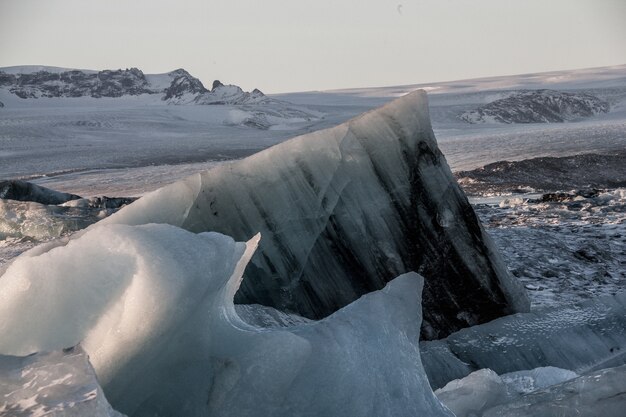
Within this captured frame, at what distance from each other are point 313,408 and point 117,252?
0.71m

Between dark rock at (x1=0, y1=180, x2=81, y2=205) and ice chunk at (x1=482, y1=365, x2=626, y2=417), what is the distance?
762 cm

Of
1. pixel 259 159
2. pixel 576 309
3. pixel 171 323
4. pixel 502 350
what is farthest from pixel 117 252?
pixel 576 309

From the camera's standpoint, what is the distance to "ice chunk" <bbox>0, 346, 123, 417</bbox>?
1756 mm

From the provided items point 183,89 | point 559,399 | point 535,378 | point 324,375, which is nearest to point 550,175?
point 535,378

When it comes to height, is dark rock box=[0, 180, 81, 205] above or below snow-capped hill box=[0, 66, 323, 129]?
above

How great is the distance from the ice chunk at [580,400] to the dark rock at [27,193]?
25.0ft

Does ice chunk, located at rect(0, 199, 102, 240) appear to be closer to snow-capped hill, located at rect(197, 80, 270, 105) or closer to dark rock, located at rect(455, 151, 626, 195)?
dark rock, located at rect(455, 151, 626, 195)

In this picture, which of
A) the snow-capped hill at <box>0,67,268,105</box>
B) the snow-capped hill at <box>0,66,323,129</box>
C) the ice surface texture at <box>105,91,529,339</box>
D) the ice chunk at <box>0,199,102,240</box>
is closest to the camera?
the ice surface texture at <box>105,91,529,339</box>

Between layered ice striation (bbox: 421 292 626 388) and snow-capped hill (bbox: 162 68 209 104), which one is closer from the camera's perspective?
layered ice striation (bbox: 421 292 626 388)

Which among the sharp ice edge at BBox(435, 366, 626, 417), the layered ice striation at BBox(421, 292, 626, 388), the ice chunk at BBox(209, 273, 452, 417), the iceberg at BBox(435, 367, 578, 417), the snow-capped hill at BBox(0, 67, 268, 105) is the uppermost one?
the ice chunk at BBox(209, 273, 452, 417)

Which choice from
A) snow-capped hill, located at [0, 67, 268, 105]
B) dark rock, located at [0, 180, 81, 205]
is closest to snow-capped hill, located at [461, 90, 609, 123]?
snow-capped hill, located at [0, 67, 268, 105]

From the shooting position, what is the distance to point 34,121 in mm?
41344

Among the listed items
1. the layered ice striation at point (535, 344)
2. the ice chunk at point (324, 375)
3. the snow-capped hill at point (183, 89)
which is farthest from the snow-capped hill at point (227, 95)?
the ice chunk at point (324, 375)

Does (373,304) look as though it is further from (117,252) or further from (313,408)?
(117,252)
